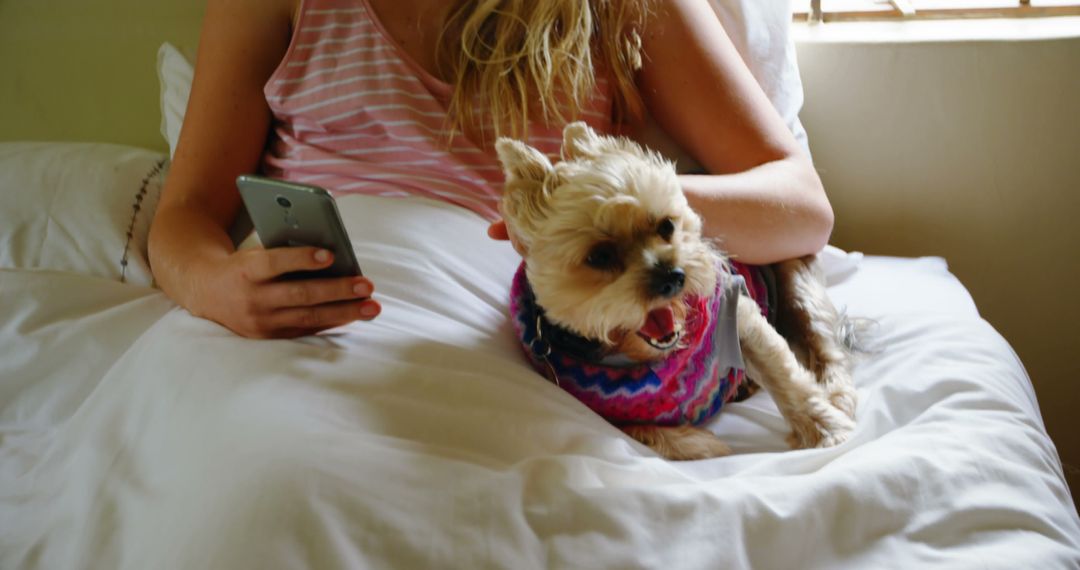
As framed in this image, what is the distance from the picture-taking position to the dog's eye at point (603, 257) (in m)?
0.88

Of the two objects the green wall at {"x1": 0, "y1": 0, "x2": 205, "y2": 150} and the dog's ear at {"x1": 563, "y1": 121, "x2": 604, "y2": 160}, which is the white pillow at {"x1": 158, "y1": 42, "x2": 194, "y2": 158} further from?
the dog's ear at {"x1": 563, "y1": 121, "x2": 604, "y2": 160}

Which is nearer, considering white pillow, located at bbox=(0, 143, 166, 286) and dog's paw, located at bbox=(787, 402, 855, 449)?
dog's paw, located at bbox=(787, 402, 855, 449)

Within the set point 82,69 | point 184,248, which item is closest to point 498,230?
point 184,248

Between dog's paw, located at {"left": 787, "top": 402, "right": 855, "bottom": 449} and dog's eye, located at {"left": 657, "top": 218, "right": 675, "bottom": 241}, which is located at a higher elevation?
dog's eye, located at {"left": 657, "top": 218, "right": 675, "bottom": 241}

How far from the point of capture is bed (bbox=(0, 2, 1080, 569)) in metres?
0.65

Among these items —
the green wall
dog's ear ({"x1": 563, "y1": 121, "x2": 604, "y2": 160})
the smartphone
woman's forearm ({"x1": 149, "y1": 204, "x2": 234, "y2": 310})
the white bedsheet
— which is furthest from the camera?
the green wall

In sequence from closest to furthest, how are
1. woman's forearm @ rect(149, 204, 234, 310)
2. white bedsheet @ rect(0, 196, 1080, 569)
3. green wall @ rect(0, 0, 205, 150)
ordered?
white bedsheet @ rect(0, 196, 1080, 569) → woman's forearm @ rect(149, 204, 234, 310) → green wall @ rect(0, 0, 205, 150)

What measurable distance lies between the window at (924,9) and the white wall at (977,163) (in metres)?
0.09

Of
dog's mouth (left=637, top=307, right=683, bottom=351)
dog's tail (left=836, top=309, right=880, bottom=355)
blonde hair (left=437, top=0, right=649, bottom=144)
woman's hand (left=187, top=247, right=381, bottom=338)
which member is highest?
blonde hair (left=437, top=0, right=649, bottom=144)

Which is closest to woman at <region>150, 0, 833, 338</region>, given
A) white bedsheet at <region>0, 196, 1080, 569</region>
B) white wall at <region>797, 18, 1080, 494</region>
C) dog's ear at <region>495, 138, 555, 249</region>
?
white bedsheet at <region>0, 196, 1080, 569</region>

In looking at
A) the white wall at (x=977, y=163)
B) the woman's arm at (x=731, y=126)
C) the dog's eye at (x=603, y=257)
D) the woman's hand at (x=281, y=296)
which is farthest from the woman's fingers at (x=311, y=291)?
the white wall at (x=977, y=163)

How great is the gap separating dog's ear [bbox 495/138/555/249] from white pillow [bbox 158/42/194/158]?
899 millimetres

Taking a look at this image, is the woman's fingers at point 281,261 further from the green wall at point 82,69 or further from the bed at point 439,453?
the green wall at point 82,69

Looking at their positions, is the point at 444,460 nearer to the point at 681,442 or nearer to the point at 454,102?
the point at 681,442
